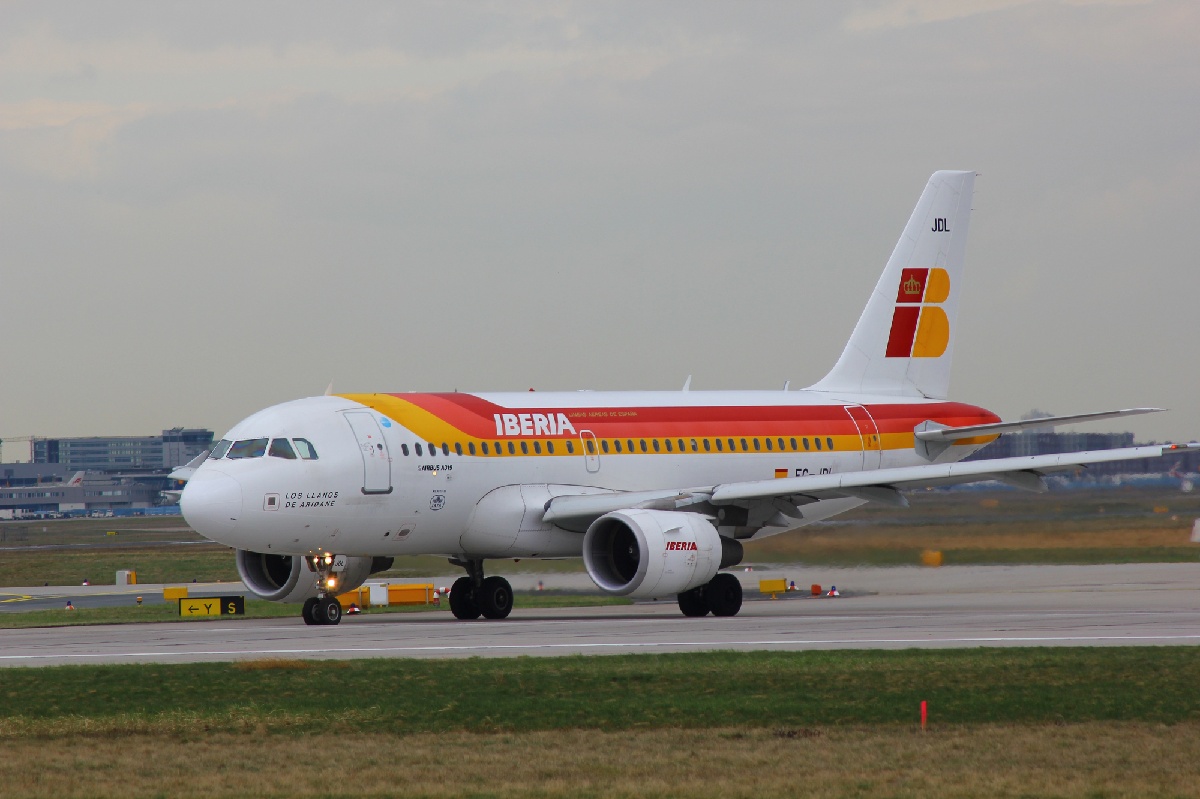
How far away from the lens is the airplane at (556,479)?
106 feet

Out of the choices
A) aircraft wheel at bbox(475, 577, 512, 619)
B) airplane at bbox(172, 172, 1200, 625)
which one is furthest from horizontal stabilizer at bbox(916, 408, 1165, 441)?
aircraft wheel at bbox(475, 577, 512, 619)

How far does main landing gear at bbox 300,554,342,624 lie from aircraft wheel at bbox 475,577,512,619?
3.12 metres

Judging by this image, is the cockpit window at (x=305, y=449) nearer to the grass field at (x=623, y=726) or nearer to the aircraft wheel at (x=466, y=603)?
the aircraft wheel at (x=466, y=603)

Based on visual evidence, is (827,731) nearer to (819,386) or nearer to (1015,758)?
(1015,758)

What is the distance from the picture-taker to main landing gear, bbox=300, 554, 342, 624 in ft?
108

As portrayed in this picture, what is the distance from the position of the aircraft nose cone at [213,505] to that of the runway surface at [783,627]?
1909 mm

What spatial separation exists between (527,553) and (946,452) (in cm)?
1225

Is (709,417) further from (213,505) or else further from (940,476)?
(213,505)

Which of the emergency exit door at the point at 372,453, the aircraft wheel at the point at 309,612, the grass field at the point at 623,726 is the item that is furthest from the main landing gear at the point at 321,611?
the grass field at the point at 623,726

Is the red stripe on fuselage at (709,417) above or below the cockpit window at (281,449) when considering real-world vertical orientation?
above

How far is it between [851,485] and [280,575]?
11.6m

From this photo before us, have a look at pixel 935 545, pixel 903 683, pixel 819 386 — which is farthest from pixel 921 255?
pixel 903 683

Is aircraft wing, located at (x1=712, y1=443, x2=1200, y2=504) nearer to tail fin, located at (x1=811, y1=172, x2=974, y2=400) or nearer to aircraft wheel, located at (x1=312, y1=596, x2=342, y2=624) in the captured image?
aircraft wheel, located at (x1=312, y1=596, x2=342, y2=624)

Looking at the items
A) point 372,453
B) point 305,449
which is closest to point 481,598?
point 372,453
